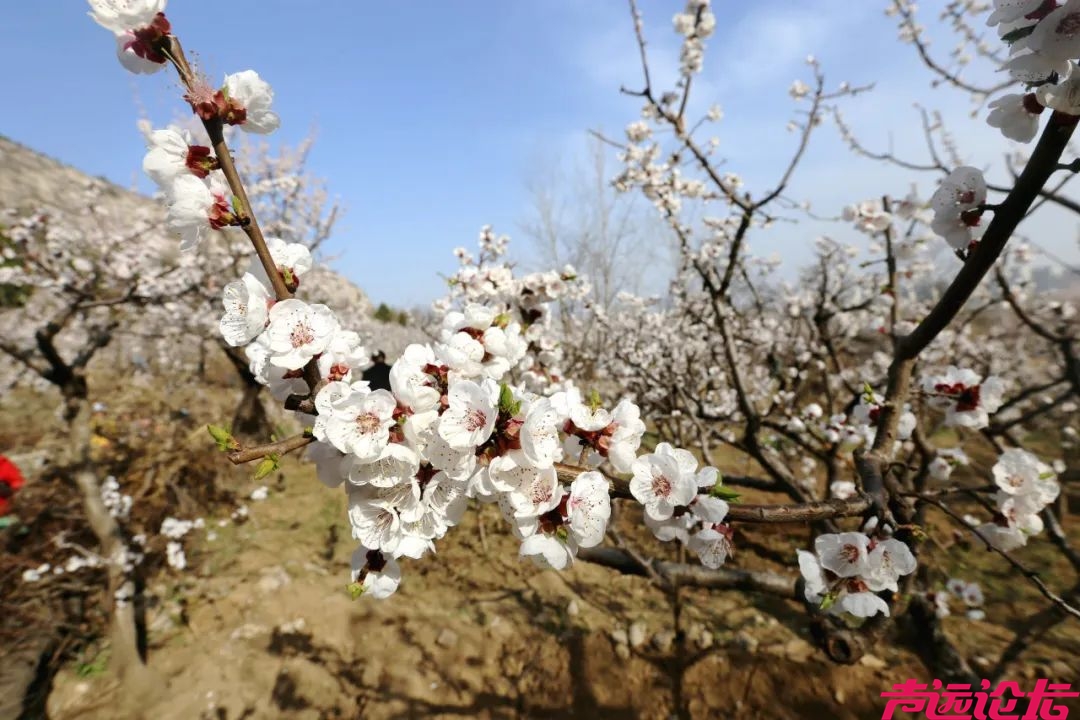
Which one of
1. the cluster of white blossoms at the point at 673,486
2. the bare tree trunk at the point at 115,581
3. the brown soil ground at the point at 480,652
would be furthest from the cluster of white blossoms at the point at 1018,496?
the bare tree trunk at the point at 115,581

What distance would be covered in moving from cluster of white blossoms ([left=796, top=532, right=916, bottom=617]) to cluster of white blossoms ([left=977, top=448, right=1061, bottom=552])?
0.52m

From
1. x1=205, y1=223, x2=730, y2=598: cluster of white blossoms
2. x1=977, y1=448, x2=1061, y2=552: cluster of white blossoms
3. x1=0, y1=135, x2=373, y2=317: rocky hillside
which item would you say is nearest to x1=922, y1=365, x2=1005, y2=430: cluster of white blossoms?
x1=977, y1=448, x2=1061, y2=552: cluster of white blossoms

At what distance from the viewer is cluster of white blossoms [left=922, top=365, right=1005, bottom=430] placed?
5.48 ft

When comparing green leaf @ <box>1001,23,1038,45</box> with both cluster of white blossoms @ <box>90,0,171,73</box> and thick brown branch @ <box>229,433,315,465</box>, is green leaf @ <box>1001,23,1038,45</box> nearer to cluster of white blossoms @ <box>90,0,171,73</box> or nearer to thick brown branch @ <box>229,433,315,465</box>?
thick brown branch @ <box>229,433,315,465</box>

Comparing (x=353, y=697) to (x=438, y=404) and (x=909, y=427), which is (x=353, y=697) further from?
(x=909, y=427)

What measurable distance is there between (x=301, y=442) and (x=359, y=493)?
162mm

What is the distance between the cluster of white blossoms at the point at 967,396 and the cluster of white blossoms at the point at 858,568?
0.74m

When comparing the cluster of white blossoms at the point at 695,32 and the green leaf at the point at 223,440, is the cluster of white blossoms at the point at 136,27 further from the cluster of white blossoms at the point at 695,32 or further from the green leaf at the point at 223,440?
the cluster of white blossoms at the point at 695,32

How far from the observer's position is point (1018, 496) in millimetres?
1488

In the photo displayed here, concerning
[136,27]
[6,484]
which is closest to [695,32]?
[136,27]

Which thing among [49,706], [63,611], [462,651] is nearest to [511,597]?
[462,651]

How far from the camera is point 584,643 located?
3.80 metres

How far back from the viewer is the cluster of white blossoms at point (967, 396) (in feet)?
5.48

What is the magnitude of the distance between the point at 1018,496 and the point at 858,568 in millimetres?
759
